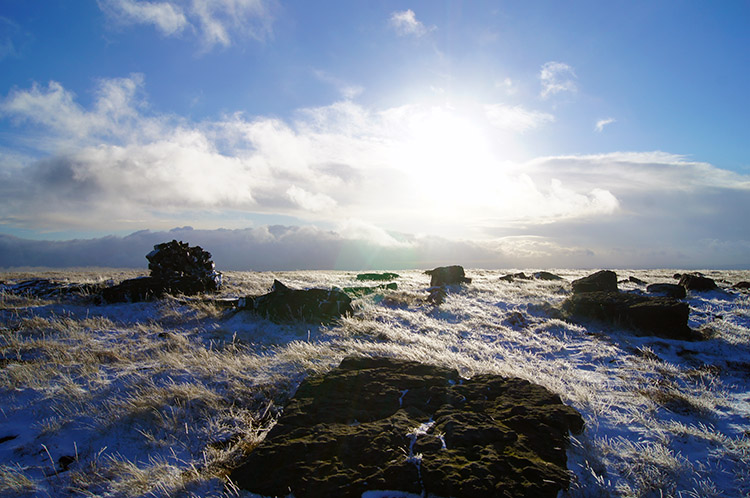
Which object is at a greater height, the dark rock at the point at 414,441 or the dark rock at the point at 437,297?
the dark rock at the point at 437,297

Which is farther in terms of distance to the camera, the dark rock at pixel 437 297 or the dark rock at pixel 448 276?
the dark rock at pixel 448 276

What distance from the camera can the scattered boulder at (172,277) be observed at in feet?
42.9

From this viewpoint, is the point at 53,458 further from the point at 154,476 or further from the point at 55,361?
the point at 55,361

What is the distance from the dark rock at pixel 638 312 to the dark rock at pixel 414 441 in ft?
28.9

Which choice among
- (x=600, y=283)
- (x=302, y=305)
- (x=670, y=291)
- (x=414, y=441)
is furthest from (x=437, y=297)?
(x=414, y=441)

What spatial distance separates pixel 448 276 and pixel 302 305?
13159mm

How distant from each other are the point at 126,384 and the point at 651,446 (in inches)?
284

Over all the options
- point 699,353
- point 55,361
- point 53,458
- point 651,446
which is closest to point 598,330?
point 699,353

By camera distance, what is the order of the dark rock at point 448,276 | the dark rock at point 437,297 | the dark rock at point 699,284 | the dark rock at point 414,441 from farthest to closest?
the dark rock at point 448,276, the dark rock at point 699,284, the dark rock at point 437,297, the dark rock at point 414,441

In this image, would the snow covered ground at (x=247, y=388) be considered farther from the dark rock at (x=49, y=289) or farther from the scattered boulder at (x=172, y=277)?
the scattered boulder at (x=172, y=277)

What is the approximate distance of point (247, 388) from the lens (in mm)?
5305

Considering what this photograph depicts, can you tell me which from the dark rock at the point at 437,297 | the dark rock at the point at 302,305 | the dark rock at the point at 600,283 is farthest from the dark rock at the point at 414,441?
the dark rock at the point at 600,283

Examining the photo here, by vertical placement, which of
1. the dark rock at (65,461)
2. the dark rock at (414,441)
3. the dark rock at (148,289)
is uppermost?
the dark rock at (148,289)

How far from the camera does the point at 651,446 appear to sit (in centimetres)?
414
